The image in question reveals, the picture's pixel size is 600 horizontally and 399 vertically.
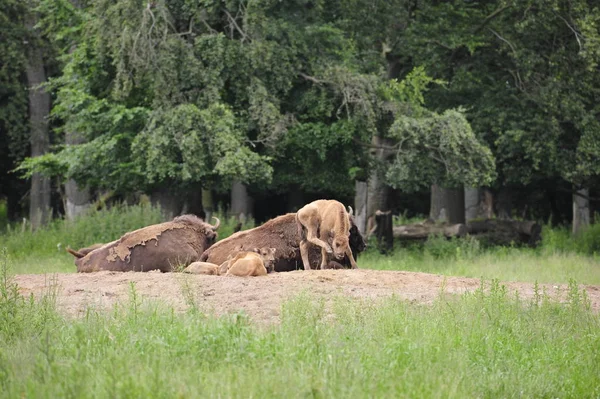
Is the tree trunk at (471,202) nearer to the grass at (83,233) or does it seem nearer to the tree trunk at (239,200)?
the tree trunk at (239,200)

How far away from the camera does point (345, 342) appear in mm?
8086

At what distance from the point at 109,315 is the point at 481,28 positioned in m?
19.1

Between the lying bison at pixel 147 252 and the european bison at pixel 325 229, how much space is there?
184 cm

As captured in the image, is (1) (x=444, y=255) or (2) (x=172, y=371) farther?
(1) (x=444, y=255)

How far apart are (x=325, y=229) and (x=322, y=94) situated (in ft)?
31.9

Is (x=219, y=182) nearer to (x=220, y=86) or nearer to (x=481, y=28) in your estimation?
(x=220, y=86)

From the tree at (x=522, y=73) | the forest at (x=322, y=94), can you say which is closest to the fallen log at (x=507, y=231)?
the tree at (x=522, y=73)

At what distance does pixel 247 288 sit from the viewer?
11.0 meters

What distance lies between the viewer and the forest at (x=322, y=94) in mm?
22062

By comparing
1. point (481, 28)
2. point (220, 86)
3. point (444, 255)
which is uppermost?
point (481, 28)

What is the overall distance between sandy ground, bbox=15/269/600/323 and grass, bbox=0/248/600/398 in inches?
14.6

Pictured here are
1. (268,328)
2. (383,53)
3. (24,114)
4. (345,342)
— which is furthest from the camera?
(24,114)

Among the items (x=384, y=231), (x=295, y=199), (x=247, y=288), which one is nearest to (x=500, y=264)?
(x=384, y=231)

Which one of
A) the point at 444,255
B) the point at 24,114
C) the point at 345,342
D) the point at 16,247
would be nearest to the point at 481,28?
the point at 444,255
